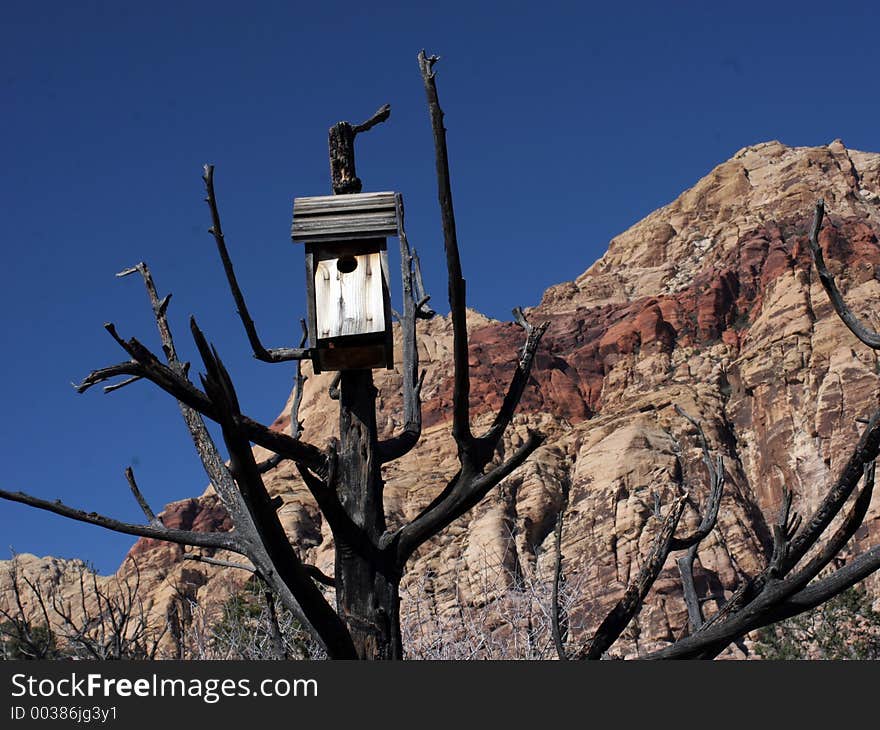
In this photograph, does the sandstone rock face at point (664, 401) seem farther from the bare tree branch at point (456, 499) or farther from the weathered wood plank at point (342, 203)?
the bare tree branch at point (456, 499)

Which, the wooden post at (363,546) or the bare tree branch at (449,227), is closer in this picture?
the bare tree branch at (449,227)

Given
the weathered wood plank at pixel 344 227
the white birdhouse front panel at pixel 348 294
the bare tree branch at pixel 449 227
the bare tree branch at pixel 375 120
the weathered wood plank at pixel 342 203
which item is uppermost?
the bare tree branch at pixel 375 120

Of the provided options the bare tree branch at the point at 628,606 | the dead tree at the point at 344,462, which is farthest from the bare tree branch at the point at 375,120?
the bare tree branch at the point at 628,606

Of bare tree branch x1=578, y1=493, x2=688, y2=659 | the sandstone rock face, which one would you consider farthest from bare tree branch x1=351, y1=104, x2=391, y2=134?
the sandstone rock face

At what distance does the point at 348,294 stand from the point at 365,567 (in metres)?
1.24

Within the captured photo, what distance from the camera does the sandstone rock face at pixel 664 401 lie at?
171 feet

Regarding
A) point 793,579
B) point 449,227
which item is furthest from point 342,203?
point 793,579

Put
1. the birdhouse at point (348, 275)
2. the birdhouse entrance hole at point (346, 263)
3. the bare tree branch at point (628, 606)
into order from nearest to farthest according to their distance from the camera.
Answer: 1. the bare tree branch at point (628, 606)
2. the birdhouse at point (348, 275)
3. the birdhouse entrance hole at point (346, 263)

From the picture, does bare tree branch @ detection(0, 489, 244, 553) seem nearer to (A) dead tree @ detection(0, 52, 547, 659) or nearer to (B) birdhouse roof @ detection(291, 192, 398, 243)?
(A) dead tree @ detection(0, 52, 547, 659)

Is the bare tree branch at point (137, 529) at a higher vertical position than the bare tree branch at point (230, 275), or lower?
lower

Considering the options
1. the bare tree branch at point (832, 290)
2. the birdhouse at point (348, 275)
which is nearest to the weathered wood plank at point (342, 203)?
the birdhouse at point (348, 275)

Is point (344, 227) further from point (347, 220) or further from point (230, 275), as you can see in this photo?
point (230, 275)

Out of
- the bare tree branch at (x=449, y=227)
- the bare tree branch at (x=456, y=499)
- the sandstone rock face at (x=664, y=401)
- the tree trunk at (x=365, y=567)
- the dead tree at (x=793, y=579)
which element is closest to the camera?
the bare tree branch at (x=449, y=227)

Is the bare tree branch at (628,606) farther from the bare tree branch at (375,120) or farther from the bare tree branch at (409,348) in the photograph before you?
the bare tree branch at (375,120)
